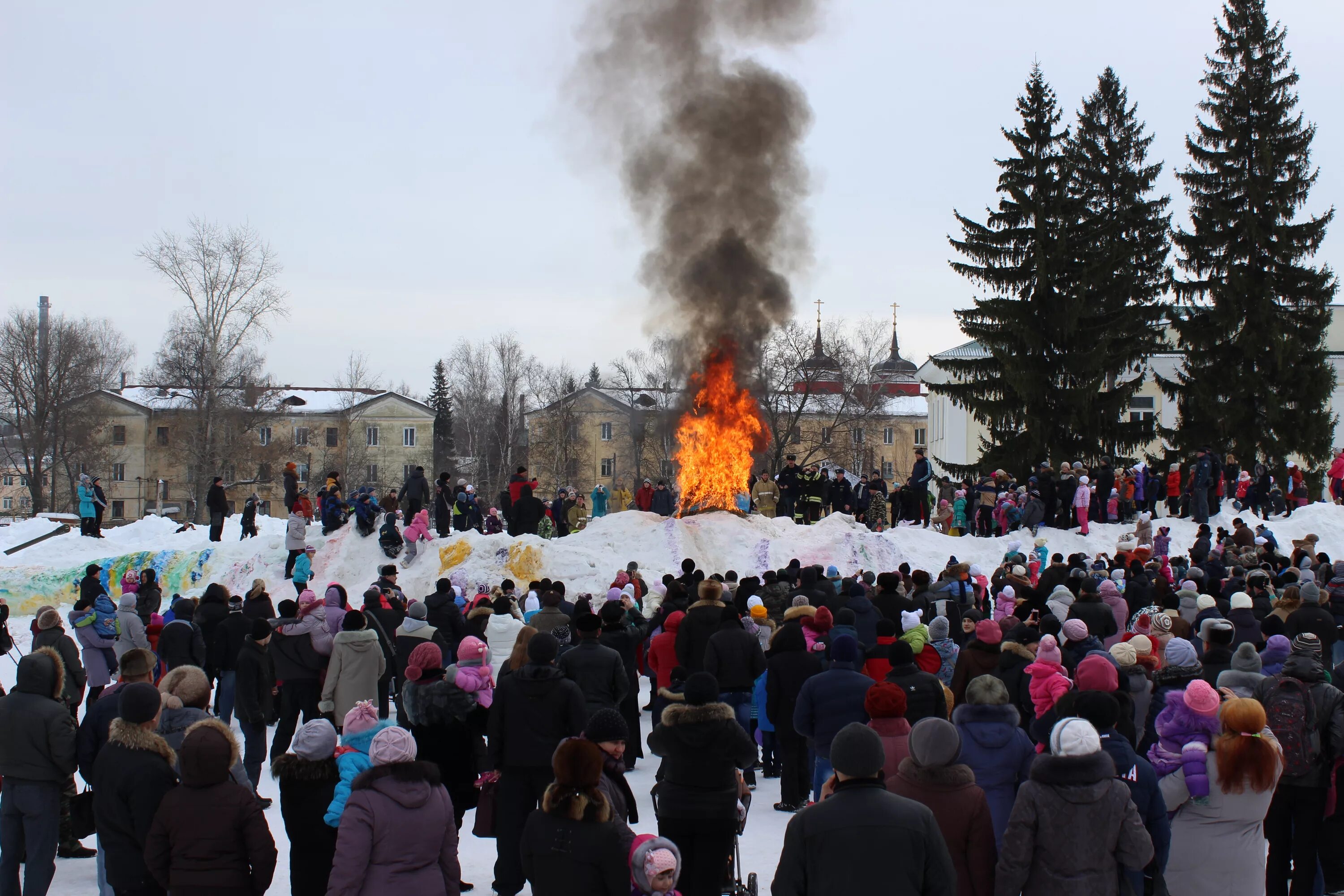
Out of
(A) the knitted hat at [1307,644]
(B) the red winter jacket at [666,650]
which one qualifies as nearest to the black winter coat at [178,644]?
(B) the red winter jacket at [666,650]

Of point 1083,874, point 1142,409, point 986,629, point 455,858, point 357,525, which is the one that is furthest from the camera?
point 1142,409

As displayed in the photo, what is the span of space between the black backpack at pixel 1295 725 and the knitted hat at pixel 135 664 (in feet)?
20.9

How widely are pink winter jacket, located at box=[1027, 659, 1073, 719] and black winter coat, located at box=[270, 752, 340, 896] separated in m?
3.93

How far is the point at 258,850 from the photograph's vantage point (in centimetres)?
498

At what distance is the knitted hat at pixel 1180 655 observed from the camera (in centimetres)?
664

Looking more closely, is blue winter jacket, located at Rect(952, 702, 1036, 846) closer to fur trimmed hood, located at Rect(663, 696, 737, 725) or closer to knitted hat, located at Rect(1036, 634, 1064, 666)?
knitted hat, located at Rect(1036, 634, 1064, 666)

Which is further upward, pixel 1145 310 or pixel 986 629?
pixel 1145 310

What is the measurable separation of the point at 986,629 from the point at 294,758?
469 cm

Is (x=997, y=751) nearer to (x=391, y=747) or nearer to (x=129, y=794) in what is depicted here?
(x=391, y=747)

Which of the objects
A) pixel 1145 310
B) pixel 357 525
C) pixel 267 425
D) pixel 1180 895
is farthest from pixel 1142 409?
pixel 1180 895

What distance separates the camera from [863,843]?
417 centimetres

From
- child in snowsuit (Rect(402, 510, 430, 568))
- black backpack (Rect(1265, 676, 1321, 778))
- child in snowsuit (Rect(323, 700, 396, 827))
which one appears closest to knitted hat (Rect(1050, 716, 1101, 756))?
black backpack (Rect(1265, 676, 1321, 778))

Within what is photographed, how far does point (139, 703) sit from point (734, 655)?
15.3 ft

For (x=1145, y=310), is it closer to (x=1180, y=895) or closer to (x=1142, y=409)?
(x=1142, y=409)
